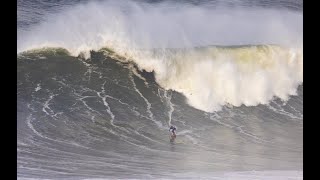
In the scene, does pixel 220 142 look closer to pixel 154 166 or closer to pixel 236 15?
pixel 154 166

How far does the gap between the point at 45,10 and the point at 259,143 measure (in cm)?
270

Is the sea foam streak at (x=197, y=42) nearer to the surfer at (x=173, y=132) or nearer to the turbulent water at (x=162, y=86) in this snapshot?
the turbulent water at (x=162, y=86)

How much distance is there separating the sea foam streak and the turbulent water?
12 millimetres

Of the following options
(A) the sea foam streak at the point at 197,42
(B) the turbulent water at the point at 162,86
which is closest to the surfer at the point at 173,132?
(B) the turbulent water at the point at 162,86

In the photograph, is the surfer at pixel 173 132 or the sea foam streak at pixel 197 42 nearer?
the surfer at pixel 173 132

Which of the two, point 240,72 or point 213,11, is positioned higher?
point 213,11

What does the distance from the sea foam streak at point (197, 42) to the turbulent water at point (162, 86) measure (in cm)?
1

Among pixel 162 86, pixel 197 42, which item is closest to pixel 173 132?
pixel 162 86

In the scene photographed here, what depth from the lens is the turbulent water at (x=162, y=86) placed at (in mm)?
4328

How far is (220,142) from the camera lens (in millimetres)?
4562

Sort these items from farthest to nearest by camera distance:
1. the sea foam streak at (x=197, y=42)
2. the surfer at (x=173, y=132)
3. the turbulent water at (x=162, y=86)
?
1. the sea foam streak at (x=197, y=42)
2. the surfer at (x=173, y=132)
3. the turbulent water at (x=162, y=86)

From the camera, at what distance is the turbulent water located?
433cm
